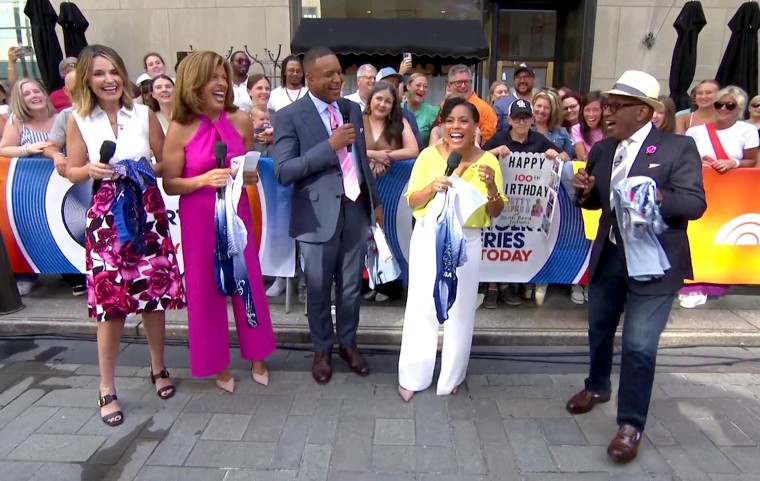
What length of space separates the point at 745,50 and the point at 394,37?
558 centimetres

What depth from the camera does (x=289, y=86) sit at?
5844 mm

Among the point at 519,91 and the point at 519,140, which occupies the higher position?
the point at 519,91

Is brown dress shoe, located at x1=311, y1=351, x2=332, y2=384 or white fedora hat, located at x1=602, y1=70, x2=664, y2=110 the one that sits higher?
white fedora hat, located at x1=602, y1=70, x2=664, y2=110

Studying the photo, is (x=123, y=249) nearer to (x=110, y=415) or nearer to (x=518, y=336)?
(x=110, y=415)

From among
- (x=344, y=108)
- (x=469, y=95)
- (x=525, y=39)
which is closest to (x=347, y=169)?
(x=344, y=108)

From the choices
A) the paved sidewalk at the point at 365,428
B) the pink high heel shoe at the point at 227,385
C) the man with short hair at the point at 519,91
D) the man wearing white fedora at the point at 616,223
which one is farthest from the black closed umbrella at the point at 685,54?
the pink high heel shoe at the point at 227,385

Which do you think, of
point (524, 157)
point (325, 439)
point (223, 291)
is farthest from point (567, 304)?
point (223, 291)

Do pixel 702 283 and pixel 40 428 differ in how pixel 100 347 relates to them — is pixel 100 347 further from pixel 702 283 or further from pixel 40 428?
pixel 702 283

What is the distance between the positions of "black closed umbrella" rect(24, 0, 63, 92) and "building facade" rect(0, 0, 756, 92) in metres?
1.62

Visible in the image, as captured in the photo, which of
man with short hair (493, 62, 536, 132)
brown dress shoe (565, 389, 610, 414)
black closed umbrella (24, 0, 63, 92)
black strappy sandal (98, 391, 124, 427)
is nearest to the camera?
black strappy sandal (98, 391, 124, 427)

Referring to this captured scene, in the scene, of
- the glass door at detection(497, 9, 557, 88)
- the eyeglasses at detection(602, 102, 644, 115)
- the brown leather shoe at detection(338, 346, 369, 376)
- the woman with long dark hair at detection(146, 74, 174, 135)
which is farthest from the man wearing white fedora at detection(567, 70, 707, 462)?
the glass door at detection(497, 9, 557, 88)

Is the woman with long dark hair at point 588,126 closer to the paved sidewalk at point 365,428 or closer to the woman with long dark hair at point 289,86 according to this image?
the paved sidewalk at point 365,428

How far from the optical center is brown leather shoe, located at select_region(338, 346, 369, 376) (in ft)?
12.5

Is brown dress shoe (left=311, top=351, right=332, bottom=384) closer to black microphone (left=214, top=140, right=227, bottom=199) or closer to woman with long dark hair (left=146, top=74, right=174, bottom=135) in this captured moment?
black microphone (left=214, top=140, right=227, bottom=199)
